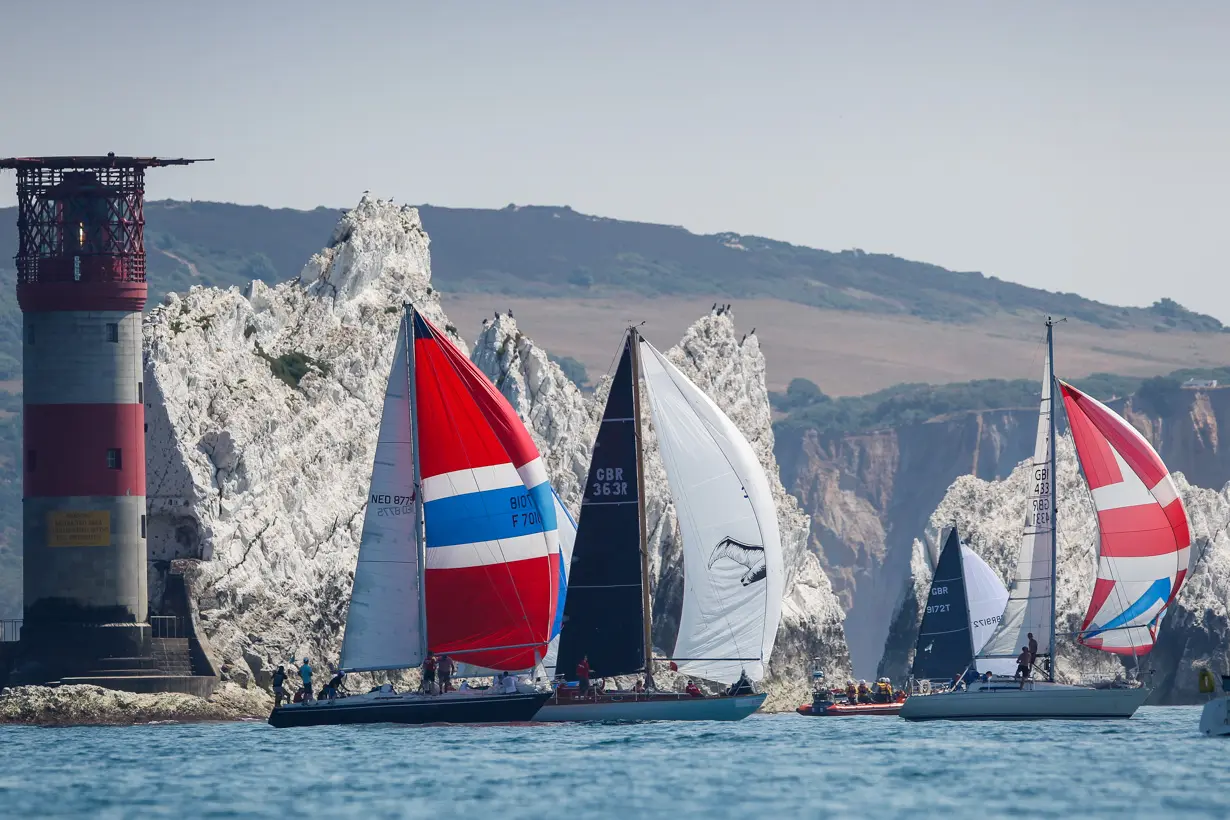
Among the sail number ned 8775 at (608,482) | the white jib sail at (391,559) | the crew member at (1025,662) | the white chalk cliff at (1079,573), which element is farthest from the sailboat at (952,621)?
the white jib sail at (391,559)

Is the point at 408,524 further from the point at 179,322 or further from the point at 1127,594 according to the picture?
the point at 179,322

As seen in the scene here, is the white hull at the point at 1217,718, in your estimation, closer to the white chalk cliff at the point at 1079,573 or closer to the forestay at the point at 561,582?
the forestay at the point at 561,582

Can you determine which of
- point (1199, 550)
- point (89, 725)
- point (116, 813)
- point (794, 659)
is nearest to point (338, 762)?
point (116, 813)

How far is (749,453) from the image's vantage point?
65.1 m

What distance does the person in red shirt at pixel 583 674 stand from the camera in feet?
213

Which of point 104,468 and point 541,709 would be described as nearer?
point 541,709

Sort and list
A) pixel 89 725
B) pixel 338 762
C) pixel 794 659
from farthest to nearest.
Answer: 1. pixel 794 659
2. pixel 89 725
3. pixel 338 762

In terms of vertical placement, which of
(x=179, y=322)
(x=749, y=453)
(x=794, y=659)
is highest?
(x=179, y=322)

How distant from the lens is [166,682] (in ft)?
248

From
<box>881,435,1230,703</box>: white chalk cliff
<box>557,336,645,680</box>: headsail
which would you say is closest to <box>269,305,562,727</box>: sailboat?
<box>557,336,645,680</box>: headsail

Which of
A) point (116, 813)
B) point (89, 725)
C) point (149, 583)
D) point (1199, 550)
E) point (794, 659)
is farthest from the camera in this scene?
point (1199, 550)

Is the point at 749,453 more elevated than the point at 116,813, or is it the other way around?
the point at 749,453

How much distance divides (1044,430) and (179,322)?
34047 millimetres

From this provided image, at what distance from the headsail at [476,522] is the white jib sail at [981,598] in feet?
81.1
